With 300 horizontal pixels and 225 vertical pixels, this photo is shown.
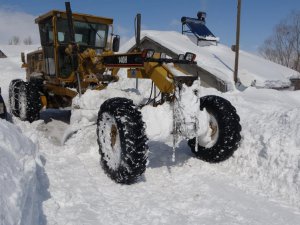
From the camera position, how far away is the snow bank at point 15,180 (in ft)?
7.73

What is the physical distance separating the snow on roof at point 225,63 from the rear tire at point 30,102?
877cm

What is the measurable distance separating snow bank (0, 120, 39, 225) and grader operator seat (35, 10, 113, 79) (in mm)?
4070

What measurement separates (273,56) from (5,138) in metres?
43.1

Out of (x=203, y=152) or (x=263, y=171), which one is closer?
(x=263, y=171)

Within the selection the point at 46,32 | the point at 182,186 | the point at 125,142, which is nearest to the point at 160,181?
the point at 182,186

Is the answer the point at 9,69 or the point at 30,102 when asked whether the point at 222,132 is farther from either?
the point at 9,69

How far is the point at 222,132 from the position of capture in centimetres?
512

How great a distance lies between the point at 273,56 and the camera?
4272cm

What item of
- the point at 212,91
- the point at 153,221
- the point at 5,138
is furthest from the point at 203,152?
the point at 212,91

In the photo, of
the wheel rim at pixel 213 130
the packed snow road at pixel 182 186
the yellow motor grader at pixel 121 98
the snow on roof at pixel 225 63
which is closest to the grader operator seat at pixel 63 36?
the yellow motor grader at pixel 121 98

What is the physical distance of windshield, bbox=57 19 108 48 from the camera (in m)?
7.67

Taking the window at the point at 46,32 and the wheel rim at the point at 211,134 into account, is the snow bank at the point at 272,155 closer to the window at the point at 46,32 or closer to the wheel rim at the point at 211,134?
the wheel rim at the point at 211,134

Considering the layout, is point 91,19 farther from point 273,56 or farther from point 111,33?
point 273,56

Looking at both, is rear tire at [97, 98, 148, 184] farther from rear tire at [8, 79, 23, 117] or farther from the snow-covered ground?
rear tire at [8, 79, 23, 117]
